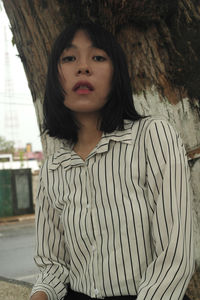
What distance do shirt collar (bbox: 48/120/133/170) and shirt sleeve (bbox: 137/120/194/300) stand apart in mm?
117

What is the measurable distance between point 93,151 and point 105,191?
0.16 m

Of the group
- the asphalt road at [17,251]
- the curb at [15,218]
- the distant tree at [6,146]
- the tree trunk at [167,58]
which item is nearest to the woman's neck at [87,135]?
the tree trunk at [167,58]

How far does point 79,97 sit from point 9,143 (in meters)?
57.0

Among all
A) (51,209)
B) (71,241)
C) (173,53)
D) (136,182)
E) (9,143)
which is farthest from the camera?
(9,143)

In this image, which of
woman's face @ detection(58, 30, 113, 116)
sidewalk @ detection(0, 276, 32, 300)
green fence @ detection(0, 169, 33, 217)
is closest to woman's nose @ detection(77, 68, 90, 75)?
woman's face @ detection(58, 30, 113, 116)

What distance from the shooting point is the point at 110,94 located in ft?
5.98

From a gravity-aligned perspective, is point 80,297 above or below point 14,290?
above

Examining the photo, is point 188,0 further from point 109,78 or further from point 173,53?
point 109,78

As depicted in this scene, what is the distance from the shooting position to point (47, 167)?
77.7 inches

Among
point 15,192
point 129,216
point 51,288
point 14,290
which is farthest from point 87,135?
point 15,192

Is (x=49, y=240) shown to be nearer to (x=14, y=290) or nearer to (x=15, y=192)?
(x=14, y=290)

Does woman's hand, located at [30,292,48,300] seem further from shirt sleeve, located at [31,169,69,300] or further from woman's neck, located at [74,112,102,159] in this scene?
woman's neck, located at [74,112,102,159]

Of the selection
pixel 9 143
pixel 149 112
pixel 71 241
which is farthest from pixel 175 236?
pixel 9 143

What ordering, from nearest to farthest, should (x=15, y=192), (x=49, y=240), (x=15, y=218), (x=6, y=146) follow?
(x=49, y=240), (x=15, y=192), (x=15, y=218), (x=6, y=146)
